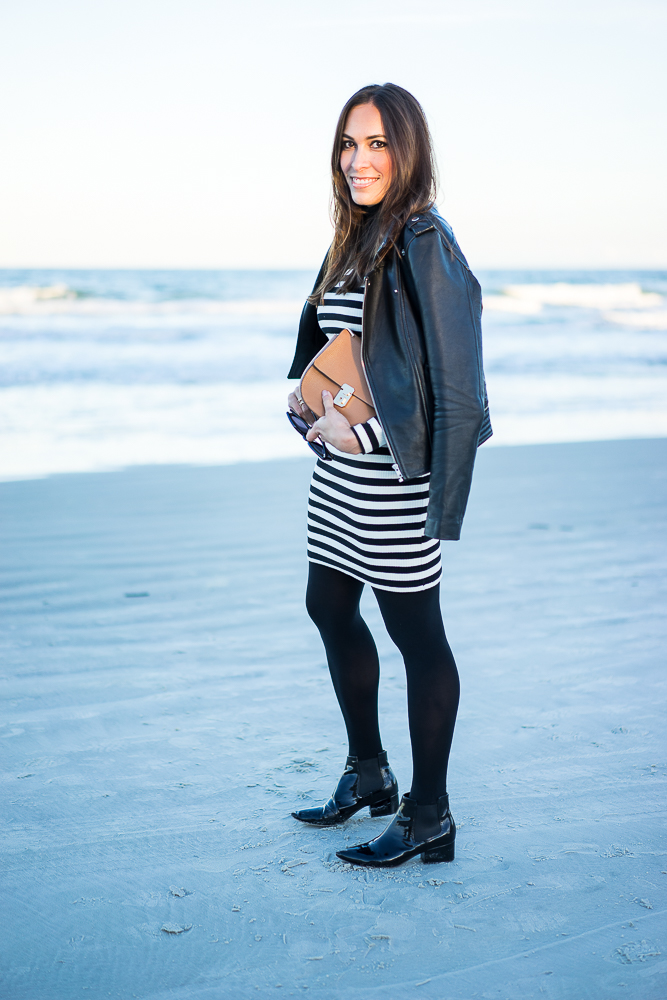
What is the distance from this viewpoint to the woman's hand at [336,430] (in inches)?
74.9

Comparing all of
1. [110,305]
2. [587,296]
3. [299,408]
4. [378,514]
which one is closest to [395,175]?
[299,408]

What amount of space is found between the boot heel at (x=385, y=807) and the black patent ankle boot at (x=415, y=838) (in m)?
0.20

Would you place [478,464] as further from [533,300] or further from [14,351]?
[533,300]

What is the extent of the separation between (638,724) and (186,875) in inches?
58.3

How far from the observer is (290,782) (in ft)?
7.89

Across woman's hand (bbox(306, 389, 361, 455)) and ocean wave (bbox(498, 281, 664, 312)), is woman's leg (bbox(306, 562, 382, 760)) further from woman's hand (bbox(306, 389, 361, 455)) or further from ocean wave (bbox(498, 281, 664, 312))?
ocean wave (bbox(498, 281, 664, 312))

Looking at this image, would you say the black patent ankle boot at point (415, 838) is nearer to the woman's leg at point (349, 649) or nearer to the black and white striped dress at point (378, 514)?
the woman's leg at point (349, 649)

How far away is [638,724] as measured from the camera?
271cm

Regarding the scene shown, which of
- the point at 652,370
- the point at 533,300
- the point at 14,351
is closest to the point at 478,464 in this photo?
the point at 652,370

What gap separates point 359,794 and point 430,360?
3.73 ft

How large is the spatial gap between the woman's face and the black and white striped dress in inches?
9.0

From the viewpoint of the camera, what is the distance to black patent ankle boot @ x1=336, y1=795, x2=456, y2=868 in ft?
6.63

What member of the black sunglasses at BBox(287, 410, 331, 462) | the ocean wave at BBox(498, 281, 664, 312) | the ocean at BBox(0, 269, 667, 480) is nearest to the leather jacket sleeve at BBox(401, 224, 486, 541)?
the black sunglasses at BBox(287, 410, 331, 462)

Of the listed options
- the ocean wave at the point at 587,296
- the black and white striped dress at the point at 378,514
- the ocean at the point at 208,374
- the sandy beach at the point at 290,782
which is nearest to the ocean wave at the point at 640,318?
the ocean at the point at 208,374
